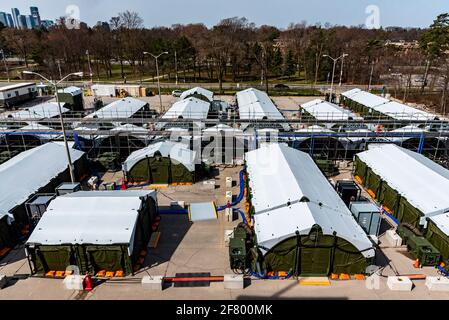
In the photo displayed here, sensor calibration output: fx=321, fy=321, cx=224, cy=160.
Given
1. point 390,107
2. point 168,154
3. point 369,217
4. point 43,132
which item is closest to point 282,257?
point 369,217

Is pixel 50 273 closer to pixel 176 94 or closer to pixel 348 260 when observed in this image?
pixel 348 260

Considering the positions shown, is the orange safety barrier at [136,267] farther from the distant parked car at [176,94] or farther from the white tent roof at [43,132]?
the distant parked car at [176,94]

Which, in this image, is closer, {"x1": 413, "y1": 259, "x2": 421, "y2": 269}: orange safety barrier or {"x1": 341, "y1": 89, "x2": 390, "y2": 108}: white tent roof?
{"x1": 413, "y1": 259, "x2": 421, "y2": 269}: orange safety barrier

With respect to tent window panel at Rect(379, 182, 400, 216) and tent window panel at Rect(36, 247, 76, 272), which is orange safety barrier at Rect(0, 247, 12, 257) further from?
tent window panel at Rect(379, 182, 400, 216)

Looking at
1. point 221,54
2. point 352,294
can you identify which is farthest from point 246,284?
point 221,54

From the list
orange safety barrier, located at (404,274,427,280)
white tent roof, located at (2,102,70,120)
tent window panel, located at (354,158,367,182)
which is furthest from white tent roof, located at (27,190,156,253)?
white tent roof, located at (2,102,70,120)

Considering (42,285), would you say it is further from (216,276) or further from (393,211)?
(393,211)

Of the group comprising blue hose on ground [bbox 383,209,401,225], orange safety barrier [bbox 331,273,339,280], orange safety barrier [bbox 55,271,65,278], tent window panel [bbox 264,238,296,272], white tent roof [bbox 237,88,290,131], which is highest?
white tent roof [bbox 237,88,290,131]

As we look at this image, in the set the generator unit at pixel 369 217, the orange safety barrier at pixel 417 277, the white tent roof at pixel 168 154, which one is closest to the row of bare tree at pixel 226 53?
the white tent roof at pixel 168 154
